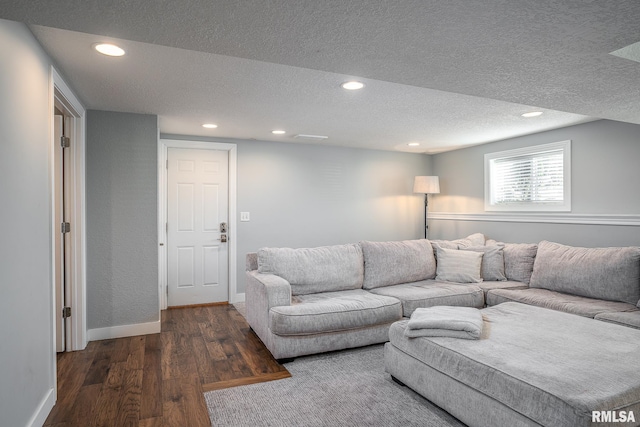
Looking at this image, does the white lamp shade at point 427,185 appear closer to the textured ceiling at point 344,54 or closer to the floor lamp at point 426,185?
the floor lamp at point 426,185

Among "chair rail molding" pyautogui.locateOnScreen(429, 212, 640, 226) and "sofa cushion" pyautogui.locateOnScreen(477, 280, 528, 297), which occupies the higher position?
"chair rail molding" pyautogui.locateOnScreen(429, 212, 640, 226)

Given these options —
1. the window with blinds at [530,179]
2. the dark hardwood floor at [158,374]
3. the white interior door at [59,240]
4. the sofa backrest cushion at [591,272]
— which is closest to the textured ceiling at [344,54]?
the white interior door at [59,240]

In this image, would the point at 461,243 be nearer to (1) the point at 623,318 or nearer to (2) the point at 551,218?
(2) the point at 551,218

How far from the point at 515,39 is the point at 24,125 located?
7.78 feet

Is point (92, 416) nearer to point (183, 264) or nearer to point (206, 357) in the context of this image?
point (206, 357)

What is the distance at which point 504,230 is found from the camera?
4969mm

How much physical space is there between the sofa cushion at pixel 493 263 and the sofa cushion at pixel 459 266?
0.22 ft

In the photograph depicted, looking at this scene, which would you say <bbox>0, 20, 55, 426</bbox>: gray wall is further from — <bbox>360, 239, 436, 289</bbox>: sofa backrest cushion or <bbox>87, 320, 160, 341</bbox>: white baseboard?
<bbox>360, 239, 436, 289</bbox>: sofa backrest cushion

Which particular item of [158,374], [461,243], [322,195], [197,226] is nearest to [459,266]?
[461,243]

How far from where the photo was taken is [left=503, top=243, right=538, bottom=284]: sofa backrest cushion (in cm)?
410

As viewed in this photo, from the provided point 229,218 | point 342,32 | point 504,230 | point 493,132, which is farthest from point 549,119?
point 229,218

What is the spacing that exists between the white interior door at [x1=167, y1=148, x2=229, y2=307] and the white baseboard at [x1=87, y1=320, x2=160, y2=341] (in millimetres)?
1074

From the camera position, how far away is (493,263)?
14.0 feet

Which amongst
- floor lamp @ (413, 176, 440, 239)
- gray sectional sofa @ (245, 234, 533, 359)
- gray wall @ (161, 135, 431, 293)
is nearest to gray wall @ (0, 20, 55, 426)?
gray sectional sofa @ (245, 234, 533, 359)
